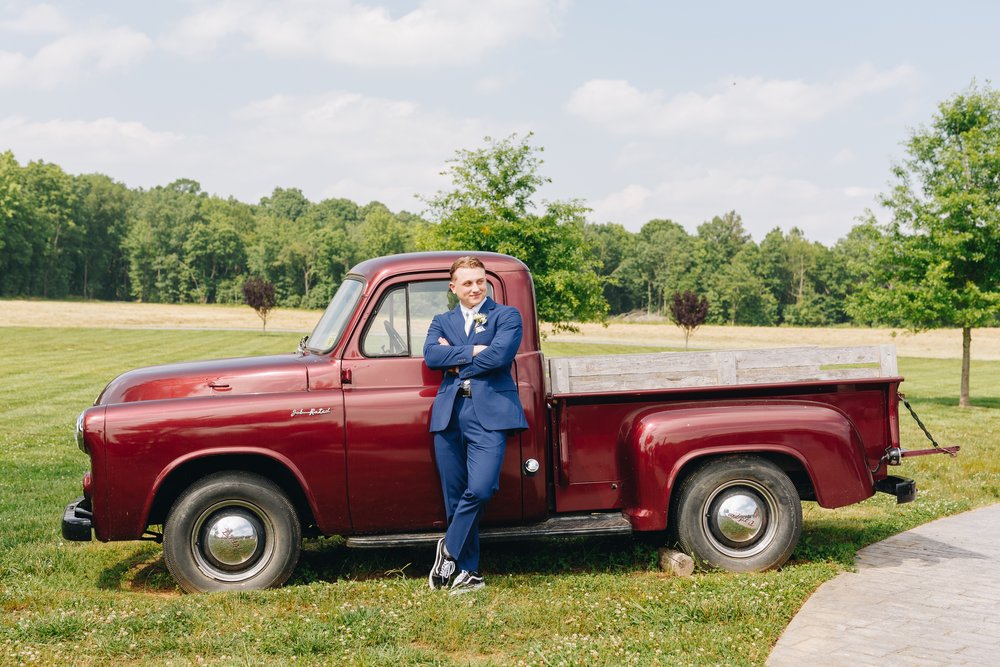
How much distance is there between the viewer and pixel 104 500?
5.39 metres

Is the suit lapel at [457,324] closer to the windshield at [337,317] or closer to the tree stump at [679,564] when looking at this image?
the windshield at [337,317]

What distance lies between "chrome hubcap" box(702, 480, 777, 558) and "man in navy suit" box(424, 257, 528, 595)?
1447 mm

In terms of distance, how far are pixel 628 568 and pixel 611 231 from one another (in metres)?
121

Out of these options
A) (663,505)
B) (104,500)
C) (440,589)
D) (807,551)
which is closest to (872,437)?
(807,551)

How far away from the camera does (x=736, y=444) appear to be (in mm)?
5734

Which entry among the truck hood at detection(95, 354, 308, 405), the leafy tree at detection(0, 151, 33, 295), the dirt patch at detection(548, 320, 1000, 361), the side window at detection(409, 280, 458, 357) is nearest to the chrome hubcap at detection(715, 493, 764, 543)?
the side window at detection(409, 280, 458, 357)

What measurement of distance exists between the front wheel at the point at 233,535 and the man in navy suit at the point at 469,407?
3.09 feet

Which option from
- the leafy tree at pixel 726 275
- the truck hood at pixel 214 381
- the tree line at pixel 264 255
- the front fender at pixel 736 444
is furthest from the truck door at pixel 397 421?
the leafy tree at pixel 726 275

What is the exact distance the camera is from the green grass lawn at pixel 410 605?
450cm

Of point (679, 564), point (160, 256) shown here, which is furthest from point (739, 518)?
point (160, 256)

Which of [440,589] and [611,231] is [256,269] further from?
[440,589]

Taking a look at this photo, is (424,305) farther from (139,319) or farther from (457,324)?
(139,319)

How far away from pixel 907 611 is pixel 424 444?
115 inches

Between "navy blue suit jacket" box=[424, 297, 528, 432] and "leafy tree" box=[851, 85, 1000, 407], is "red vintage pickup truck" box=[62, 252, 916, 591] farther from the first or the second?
"leafy tree" box=[851, 85, 1000, 407]
